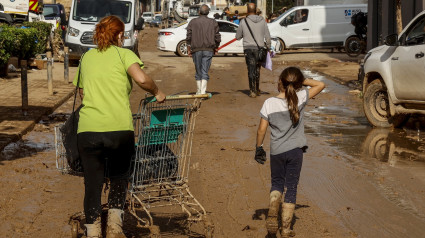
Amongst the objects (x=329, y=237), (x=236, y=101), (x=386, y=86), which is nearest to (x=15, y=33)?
(x=236, y=101)

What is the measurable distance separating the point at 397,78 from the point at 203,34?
→ 546 cm

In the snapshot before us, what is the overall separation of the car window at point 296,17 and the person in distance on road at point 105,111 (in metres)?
29.0

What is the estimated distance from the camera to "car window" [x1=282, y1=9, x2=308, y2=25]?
34.8m

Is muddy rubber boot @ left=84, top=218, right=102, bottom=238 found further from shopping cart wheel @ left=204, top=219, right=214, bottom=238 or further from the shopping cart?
shopping cart wheel @ left=204, top=219, right=214, bottom=238

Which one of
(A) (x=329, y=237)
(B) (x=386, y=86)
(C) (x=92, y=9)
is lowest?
(A) (x=329, y=237)

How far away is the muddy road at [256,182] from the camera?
727 centimetres

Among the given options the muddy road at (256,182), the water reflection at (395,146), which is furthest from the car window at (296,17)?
the water reflection at (395,146)

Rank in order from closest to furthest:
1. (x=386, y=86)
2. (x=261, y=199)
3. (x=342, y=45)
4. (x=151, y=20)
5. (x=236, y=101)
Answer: (x=261, y=199) → (x=386, y=86) → (x=236, y=101) → (x=342, y=45) → (x=151, y=20)

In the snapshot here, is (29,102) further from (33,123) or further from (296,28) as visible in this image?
(296,28)

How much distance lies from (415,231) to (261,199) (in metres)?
1.79

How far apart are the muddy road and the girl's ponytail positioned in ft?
3.42

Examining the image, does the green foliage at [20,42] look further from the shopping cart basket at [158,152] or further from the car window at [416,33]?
the shopping cart basket at [158,152]

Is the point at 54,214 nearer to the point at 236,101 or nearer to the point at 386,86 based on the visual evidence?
the point at 386,86

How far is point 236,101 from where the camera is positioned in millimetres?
17703
